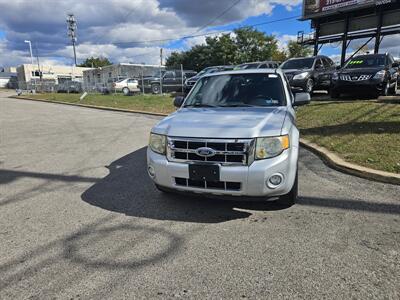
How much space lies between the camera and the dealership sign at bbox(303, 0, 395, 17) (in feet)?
94.1

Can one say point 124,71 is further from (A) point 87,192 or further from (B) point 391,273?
(B) point 391,273

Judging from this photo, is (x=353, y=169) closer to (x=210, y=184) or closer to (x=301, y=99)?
(x=301, y=99)

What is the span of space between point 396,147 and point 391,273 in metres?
3.82

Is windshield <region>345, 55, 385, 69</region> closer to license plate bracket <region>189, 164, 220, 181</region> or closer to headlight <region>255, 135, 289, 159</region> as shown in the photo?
headlight <region>255, 135, 289, 159</region>

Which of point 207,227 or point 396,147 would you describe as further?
point 396,147

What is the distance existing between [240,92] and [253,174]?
1.79m

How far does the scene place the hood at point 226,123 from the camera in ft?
10.9

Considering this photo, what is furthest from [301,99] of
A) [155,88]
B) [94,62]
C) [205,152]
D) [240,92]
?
[94,62]

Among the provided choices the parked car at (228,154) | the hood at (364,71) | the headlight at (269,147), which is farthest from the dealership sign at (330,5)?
the headlight at (269,147)

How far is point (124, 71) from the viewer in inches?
1516

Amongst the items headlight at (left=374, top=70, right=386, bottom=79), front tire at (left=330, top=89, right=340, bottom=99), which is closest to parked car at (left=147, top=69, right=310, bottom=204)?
headlight at (left=374, top=70, right=386, bottom=79)

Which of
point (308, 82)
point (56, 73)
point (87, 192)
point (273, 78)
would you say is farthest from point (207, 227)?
point (56, 73)

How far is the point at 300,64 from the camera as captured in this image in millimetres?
13828

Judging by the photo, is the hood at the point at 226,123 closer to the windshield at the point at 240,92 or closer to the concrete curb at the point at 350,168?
the windshield at the point at 240,92
